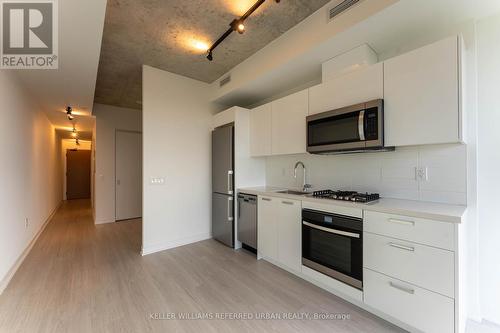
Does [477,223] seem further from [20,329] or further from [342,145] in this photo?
[20,329]

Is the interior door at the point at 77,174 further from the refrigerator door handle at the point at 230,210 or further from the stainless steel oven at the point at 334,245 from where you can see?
the stainless steel oven at the point at 334,245

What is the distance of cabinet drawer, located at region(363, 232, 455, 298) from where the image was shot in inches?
57.2

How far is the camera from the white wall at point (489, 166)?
1.71 m

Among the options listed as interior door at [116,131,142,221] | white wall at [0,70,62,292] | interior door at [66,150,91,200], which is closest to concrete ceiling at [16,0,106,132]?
white wall at [0,70,62,292]

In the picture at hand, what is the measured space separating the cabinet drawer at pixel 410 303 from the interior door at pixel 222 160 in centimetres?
218

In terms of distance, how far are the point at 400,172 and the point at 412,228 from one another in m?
0.74

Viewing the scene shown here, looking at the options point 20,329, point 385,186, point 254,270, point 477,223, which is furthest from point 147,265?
point 477,223

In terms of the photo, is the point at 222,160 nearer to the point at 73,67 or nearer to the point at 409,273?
the point at 73,67

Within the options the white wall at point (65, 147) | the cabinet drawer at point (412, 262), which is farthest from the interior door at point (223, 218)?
the white wall at point (65, 147)

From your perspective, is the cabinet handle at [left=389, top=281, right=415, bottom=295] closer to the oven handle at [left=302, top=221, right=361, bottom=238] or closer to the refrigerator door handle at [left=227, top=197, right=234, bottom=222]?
the oven handle at [left=302, top=221, right=361, bottom=238]

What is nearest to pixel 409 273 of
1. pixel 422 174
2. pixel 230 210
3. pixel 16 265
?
pixel 422 174

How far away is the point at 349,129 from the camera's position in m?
2.16

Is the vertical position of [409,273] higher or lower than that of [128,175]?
lower

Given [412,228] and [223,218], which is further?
[223,218]
